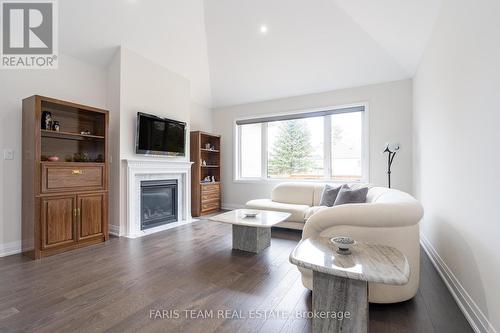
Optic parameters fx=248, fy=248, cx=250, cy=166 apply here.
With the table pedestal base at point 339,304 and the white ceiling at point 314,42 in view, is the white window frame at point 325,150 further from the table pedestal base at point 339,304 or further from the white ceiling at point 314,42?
the table pedestal base at point 339,304

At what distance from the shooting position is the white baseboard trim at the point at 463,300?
1555 mm

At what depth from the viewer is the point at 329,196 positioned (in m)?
3.99

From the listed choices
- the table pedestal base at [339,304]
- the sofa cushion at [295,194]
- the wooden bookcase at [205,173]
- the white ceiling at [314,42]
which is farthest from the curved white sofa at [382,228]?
the wooden bookcase at [205,173]

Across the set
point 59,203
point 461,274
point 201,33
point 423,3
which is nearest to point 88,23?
point 201,33

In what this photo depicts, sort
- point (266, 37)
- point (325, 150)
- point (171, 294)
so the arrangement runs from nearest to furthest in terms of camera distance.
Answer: point (171, 294), point (266, 37), point (325, 150)

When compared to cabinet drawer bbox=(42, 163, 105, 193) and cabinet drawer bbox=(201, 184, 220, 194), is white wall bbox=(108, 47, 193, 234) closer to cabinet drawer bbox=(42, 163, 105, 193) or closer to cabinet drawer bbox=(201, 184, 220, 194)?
cabinet drawer bbox=(42, 163, 105, 193)

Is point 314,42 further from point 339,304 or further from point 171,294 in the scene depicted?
point 171,294

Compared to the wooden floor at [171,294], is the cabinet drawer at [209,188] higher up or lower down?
higher up

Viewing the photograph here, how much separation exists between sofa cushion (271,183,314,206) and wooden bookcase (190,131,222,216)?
167 centimetres

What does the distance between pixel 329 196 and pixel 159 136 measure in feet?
9.95

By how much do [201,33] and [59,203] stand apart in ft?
11.2

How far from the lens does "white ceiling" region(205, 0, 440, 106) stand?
3.21 m

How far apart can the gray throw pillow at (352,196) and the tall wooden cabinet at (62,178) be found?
3.39 meters

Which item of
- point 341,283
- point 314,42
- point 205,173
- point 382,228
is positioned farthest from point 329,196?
point 205,173
